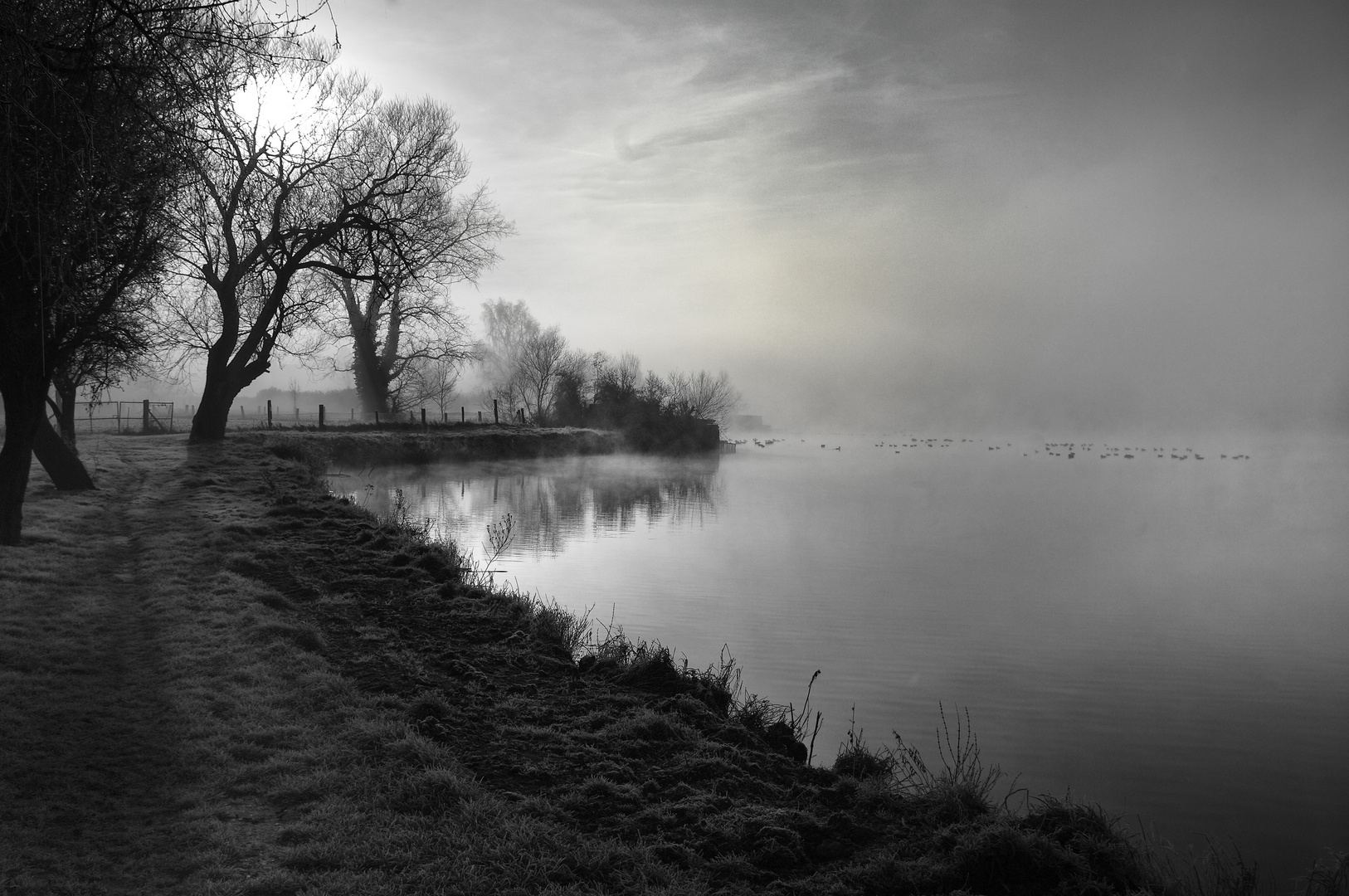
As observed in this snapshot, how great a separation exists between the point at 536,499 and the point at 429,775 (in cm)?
2134

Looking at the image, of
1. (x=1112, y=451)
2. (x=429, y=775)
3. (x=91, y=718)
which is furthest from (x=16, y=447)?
(x=1112, y=451)

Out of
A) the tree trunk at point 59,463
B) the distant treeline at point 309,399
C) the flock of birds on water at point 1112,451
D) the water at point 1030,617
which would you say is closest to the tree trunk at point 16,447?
the tree trunk at point 59,463

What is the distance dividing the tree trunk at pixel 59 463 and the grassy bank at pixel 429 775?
6.43 metres

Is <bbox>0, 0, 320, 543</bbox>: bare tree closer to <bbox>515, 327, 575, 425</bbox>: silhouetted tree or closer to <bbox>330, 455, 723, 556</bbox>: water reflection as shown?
<bbox>330, 455, 723, 556</bbox>: water reflection

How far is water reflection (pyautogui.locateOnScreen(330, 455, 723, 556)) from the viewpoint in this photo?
19.4 meters

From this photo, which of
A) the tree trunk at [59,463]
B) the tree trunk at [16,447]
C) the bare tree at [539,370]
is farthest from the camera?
the bare tree at [539,370]

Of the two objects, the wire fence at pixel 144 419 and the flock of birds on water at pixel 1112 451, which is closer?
the wire fence at pixel 144 419

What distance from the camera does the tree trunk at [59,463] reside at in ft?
48.4

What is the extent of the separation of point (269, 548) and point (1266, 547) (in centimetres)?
2273

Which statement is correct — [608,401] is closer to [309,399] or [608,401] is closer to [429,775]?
[429,775]

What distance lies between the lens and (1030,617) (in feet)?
42.1

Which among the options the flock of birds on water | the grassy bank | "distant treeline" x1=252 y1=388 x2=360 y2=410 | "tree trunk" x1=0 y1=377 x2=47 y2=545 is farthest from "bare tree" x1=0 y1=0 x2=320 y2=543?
"distant treeline" x1=252 y1=388 x2=360 y2=410

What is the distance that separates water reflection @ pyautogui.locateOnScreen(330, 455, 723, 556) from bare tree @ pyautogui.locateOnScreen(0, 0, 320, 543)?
750cm

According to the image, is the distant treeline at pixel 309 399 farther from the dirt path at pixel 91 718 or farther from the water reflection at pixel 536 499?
the dirt path at pixel 91 718
